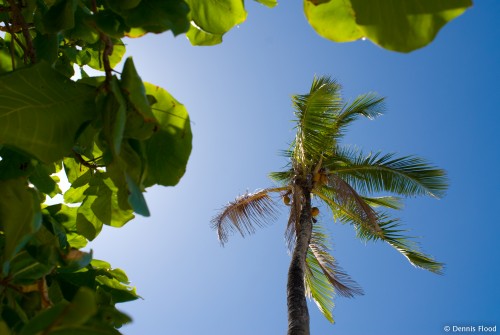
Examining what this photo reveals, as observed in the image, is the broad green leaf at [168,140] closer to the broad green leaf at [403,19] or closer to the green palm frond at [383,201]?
the broad green leaf at [403,19]

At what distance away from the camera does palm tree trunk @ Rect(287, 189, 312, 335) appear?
834 centimetres

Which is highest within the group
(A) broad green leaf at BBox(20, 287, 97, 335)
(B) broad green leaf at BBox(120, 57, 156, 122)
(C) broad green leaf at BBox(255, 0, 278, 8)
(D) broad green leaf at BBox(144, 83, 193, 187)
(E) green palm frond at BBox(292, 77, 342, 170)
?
(E) green palm frond at BBox(292, 77, 342, 170)

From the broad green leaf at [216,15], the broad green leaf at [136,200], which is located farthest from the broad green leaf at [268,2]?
the broad green leaf at [136,200]

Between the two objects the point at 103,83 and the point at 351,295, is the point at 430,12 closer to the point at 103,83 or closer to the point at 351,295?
the point at 103,83

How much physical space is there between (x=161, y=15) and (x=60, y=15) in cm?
24

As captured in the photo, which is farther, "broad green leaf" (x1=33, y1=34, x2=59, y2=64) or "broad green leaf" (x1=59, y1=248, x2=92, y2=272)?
"broad green leaf" (x1=33, y1=34, x2=59, y2=64)

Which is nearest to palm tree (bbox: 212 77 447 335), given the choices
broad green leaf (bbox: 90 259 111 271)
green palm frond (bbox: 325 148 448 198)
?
green palm frond (bbox: 325 148 448 198)

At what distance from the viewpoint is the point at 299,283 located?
9.17 meters

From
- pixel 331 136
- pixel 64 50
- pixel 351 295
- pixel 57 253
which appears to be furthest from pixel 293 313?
pixel 57 253

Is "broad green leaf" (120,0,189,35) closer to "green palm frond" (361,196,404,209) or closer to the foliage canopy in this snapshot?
the foliage canopy

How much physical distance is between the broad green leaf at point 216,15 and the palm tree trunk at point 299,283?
7.31 m

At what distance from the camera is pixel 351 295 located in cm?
1077

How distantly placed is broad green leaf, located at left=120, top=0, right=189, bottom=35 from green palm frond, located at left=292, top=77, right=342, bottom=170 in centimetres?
937

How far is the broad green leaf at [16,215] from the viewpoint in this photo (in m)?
0.89
